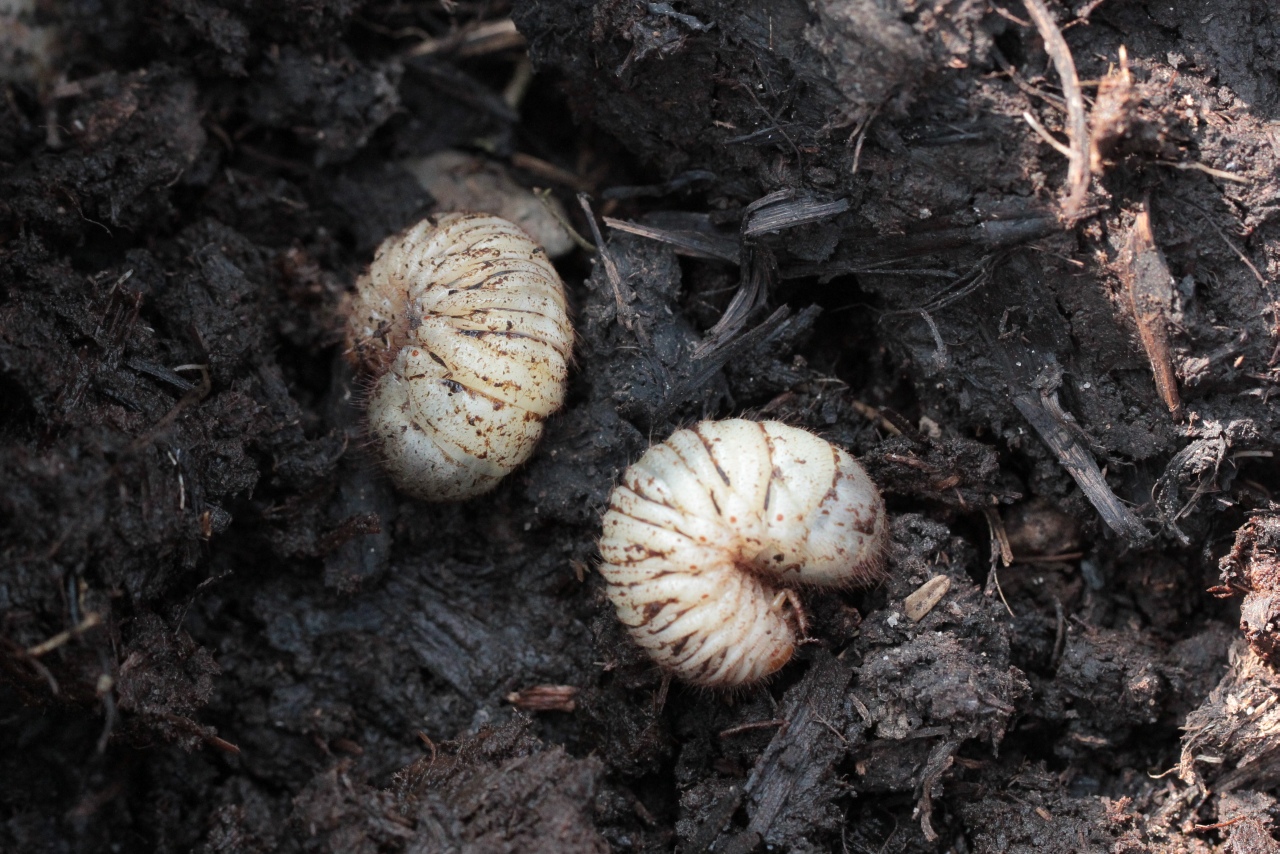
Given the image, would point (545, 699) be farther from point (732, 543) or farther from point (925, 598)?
point (925, 598)

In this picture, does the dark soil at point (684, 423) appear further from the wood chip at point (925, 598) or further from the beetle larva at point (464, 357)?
the beetle larva at point (464, 357)

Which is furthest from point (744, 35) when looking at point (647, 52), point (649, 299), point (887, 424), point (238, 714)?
point (238, 714)

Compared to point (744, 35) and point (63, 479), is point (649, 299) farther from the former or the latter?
point (63, 479)

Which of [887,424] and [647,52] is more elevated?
[647,52]

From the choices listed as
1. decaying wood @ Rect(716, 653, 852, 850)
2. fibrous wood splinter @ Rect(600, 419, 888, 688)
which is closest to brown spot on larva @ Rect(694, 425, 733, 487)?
fibrous wood splinter @ Rect(600, 419, 888, 688)

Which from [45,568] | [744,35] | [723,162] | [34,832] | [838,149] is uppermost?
[744,35]

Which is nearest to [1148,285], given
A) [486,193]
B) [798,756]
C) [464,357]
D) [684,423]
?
[684,423]

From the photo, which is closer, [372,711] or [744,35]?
[744,35]
